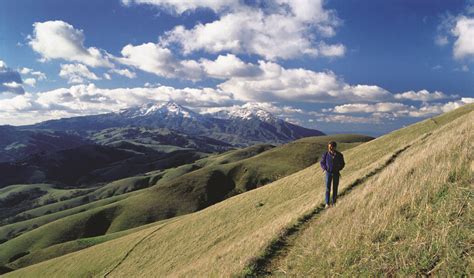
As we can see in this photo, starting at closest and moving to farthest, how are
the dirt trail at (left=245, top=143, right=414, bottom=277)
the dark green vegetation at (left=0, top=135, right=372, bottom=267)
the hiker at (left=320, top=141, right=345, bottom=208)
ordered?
1. the dirt trail at (left=245, top=143, right=414, bottom=277)
2. the hiker at (left=320, top=141, right=345, bottom=208)
3. the dark green vegetation at (left=0, top=135, right=372, bottom=267)

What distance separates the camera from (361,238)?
35.6 feet

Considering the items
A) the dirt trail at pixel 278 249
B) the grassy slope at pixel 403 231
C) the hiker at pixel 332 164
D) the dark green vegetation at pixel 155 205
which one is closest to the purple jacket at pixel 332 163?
the hiker at pixel 332 164

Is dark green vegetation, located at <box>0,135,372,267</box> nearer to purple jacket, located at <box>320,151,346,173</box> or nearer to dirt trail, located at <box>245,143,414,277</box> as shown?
dirt trail, located at <box>245,143,414,277</box>

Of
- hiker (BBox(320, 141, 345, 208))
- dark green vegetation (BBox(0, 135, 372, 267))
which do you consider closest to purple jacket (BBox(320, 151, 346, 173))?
hiker (BBox(320, 141, 345, 208))

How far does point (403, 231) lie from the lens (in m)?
9.99

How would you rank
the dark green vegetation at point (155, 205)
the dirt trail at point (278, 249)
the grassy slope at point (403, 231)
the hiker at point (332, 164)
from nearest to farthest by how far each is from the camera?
1. the grassy slope at point (403, 231)
2. the dirt trail at point (278, 249)
3. the hiker at point (332, 164)
4. the dark green vegetation at point (155, 205)

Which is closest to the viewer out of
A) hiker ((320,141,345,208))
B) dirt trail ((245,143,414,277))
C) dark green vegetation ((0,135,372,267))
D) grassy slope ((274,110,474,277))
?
grassy slope ((274,110,474,277))

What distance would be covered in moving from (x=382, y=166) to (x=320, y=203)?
9358mm

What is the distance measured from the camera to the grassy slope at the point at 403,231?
8273mm

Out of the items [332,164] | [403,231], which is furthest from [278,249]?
[332,164]

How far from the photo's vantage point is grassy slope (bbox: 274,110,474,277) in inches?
326

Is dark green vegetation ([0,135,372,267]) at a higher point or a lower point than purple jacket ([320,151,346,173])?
lower

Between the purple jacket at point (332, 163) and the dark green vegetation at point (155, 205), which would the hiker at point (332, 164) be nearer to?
the purple jacket at point (332, 163)

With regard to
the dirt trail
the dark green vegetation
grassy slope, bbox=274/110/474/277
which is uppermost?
grassy slope, bbox=274/110/474/277
